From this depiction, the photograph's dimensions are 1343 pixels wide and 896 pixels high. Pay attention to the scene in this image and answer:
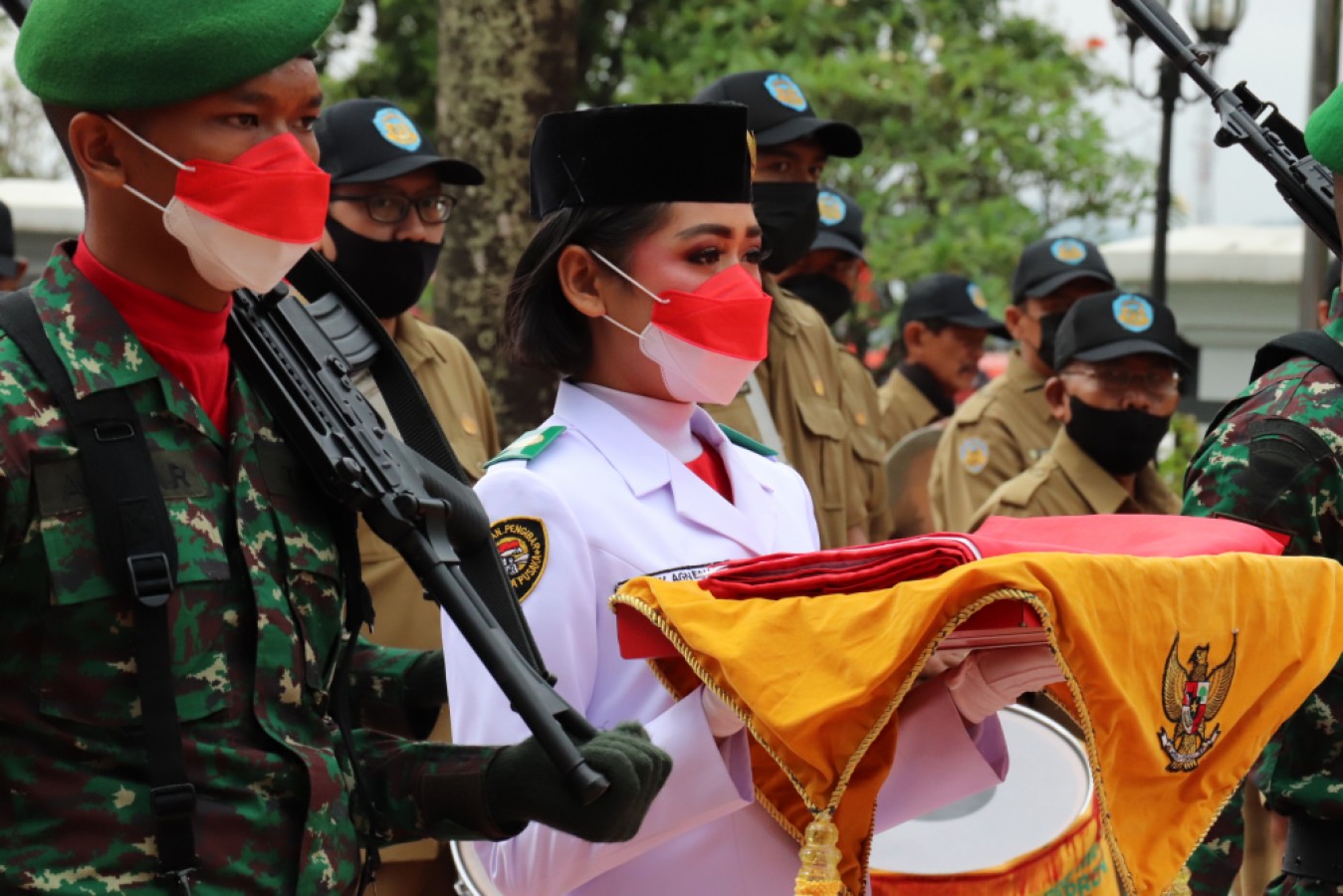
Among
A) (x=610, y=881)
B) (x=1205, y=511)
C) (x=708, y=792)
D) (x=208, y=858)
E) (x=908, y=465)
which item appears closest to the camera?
(x=208, y=858)

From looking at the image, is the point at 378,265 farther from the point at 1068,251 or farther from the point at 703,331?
the point at 1068,251

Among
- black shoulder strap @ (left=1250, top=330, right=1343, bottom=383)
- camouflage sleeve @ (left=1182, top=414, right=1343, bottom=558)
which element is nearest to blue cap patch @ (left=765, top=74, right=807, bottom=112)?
black shoulder strap @ (left=1250, top=330, right=1343, bottom=383)

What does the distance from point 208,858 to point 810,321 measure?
4.13m

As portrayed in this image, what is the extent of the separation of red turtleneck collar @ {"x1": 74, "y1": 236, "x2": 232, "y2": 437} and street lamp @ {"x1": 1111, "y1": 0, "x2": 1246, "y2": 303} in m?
8.50

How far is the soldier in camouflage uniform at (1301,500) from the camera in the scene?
11.3 ft

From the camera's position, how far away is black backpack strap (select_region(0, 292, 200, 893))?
2072 mm

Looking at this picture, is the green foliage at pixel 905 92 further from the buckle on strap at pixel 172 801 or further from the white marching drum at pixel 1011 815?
the buckle on strap at pixel 172 801

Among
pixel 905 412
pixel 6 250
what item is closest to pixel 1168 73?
pixel 905 412

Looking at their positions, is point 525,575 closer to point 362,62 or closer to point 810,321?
point 810,321

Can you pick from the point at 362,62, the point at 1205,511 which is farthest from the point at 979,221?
the point at 1205,511

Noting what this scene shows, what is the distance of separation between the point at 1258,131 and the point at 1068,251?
352 cm

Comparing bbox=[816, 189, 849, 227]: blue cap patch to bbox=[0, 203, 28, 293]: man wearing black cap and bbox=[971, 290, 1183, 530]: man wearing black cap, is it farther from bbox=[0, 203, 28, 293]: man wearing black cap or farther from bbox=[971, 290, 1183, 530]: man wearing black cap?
bbox=[0, 203, 28, 293]: man wearing black cap

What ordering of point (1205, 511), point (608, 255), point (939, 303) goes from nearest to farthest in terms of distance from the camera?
point (608, 255), point (1205, 511), point (939, 303)

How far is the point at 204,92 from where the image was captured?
2.20 m
